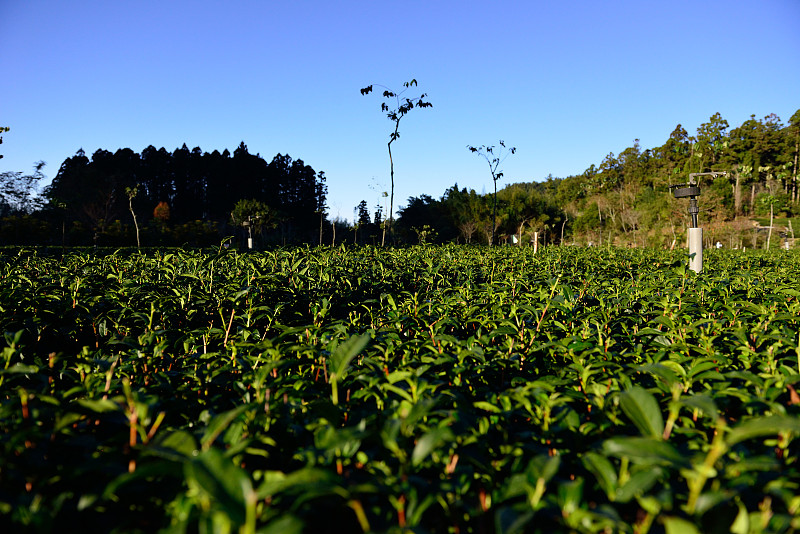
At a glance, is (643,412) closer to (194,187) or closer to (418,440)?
(418,440)

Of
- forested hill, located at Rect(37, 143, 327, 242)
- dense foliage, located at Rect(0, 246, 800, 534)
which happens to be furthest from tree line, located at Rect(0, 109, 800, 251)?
dense foliage, located at Rect(0, 246, 800, 534)

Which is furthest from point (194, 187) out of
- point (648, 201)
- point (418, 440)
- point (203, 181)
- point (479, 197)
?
point (418, 440)

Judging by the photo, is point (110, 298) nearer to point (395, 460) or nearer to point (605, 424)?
point (395, 460)

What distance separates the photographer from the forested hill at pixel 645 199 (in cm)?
3272

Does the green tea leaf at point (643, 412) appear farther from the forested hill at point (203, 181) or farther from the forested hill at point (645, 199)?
the forested hill at point (203, 181)

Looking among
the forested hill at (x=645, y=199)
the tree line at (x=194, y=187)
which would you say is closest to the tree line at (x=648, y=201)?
the forested hill at (x=645, y=199)

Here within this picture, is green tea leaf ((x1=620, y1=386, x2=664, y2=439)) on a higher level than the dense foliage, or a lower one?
higher

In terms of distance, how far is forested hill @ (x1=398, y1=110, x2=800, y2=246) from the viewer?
32719mm

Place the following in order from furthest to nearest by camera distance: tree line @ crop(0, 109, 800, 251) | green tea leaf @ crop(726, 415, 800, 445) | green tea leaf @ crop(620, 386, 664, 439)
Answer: tree line @ crop(0, 109, 800, 251), green tea leaf @ crop(620, 386, 664, 439), green tea leaf @ crop(726, 415, 800, 445)

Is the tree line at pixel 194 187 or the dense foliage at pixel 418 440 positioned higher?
the tree line at pixel 194 187

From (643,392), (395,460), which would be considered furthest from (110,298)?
(643,392)

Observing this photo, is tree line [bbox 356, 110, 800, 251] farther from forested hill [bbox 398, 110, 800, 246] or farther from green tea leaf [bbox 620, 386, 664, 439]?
green tea leaf [bbox 620, 386, 664, 439]

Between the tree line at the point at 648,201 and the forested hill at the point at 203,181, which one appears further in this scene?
the forested hill at the point at 203,181

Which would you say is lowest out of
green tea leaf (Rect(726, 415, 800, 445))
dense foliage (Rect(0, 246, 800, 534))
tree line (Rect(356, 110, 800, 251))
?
dense foliage (Rect(0, 246, 800, 534))
